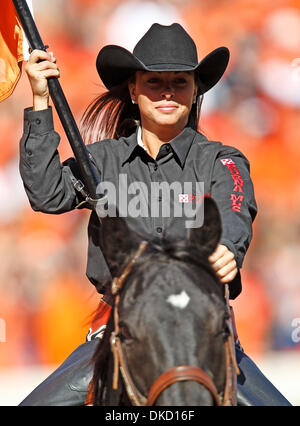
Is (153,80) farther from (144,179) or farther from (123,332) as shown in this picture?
(123,332)

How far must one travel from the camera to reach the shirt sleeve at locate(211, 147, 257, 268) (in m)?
3.10

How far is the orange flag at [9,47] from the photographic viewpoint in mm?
3943

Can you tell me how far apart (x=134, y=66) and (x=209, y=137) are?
4.60 metres

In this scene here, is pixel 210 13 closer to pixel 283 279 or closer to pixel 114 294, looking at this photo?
pixel 283 279

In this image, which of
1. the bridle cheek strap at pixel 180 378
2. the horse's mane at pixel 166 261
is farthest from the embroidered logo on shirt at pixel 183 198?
the bridle cheek strap at pixel 180 378

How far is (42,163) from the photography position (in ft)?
11.1

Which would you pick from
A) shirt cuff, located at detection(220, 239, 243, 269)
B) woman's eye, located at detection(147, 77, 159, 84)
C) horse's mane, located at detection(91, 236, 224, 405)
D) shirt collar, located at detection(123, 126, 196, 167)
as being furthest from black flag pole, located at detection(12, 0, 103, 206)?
horse's mane, located at detection(91, 236, 224, 405)

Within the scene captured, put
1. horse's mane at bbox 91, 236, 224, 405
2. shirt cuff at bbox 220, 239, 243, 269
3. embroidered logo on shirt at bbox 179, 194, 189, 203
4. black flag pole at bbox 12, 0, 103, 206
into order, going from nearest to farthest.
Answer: horse's mane at bbox 91, 236, 224, 405
shirt cuff at bbox 220, 239, 243, 269
black flag pole at bbox 12, 0, 103, 206
embroidered logo on shirt at bbox 179, 194, 189, 203

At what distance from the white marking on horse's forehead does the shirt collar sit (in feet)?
4.43

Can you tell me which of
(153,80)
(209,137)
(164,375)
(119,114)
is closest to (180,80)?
(153,80)

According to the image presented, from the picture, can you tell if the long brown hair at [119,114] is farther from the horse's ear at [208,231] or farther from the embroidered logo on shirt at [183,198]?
the horse's ear at [208,231]

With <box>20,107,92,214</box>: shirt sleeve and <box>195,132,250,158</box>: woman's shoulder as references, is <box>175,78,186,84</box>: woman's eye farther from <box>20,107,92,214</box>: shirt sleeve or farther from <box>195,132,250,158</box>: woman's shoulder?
<box>20,107,92,214</box>: shirt sleeve
